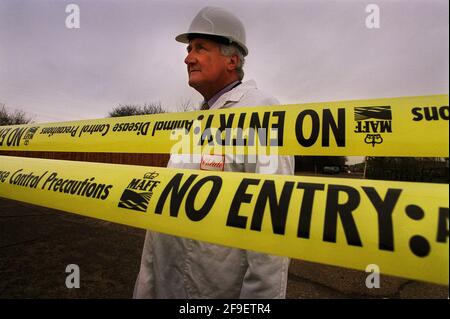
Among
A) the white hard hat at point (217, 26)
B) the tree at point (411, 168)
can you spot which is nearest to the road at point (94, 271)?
the white hard hat at point (217, 26)

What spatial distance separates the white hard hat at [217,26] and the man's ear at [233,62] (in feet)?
0.28

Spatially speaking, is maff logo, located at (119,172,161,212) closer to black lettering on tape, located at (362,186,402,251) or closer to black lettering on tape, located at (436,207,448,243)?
black lettering on tape, located at (362,186,402,251)

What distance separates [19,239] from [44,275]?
156 cm

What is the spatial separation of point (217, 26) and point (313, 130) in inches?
34.8

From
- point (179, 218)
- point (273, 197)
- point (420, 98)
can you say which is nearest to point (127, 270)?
point (179, 218)

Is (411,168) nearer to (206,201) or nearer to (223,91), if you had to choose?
(223,91)

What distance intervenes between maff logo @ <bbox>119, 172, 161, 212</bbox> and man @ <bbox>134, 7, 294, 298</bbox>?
12.3 inches

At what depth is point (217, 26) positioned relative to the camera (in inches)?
60.4

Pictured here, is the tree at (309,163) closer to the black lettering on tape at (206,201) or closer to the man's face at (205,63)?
the man's face at (205,63)

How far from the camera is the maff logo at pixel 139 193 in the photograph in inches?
40.9

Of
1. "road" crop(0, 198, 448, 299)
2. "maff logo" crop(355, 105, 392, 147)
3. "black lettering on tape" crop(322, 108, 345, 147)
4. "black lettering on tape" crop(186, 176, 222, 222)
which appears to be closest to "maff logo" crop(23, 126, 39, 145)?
"road" crop(0, 198, 448, 299)

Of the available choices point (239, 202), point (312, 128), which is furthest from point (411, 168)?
point (239, 202)

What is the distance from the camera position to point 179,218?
0.95 metres

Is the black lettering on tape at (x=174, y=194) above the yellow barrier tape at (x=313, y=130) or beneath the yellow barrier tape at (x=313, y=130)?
beneath
